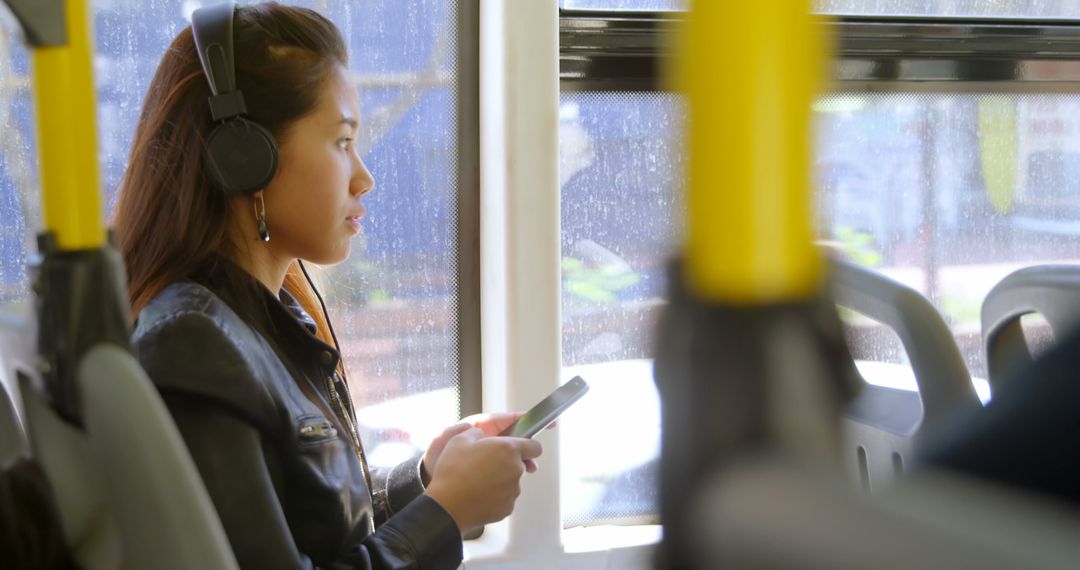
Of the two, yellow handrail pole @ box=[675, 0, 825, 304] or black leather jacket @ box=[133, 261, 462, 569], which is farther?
black leather jacket @ box=[133, 261, 462, 569]

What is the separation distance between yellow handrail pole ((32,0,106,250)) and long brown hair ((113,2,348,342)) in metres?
0.62

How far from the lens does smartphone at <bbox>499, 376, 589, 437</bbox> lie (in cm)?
107

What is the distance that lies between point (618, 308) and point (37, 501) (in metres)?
1.32

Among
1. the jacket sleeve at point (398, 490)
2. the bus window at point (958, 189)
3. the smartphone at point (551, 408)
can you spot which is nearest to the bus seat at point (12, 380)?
the smartphone at point (551, 408)

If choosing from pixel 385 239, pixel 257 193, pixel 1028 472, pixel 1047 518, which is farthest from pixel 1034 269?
pixel 385 239

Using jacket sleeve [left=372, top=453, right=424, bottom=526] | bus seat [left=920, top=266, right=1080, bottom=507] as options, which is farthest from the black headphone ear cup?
bus seat [left=920, top=266, right=1080, bottom=507]

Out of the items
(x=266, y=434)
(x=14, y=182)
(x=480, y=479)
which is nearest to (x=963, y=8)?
(x=480, y=479)

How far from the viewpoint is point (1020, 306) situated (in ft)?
2.30

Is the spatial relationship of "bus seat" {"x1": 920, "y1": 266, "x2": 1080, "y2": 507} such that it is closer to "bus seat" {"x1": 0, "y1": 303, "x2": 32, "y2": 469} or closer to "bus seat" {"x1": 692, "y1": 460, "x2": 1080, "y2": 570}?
"bus seat" {"x1": 692, "y1": 460, "x2": 1080, "y2": 570}

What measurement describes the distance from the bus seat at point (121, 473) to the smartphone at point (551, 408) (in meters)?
0.69

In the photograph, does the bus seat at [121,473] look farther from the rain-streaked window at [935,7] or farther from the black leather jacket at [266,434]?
the rain-streaked window at [935,7]

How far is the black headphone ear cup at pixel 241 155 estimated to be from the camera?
96 cm

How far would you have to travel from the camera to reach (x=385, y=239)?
1624mm

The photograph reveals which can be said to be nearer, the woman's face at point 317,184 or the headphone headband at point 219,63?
the headphone headband at point 219,63
